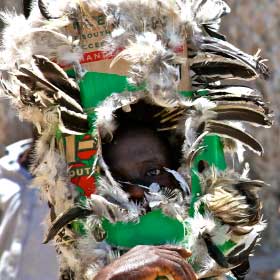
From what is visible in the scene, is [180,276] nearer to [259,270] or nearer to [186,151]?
[186,151]

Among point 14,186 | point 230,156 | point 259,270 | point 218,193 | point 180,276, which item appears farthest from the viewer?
point 259,270

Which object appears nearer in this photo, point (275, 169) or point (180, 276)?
point (180, 276)

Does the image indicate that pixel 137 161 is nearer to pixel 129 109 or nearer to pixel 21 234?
pixel 129 109

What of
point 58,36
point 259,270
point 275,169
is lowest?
point 259,270

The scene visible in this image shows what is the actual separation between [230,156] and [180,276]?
63 cm

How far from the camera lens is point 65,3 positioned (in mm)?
2350

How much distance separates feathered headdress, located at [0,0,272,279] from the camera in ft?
7.39

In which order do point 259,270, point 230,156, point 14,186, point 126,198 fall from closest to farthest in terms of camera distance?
point 126,198 → point 230,156 → point 14,186 → point 259,270

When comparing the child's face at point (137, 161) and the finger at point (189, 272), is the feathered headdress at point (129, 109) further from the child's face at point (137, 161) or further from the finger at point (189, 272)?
the finger at point (189, 272)

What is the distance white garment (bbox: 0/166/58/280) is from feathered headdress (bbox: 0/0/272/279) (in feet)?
5.55

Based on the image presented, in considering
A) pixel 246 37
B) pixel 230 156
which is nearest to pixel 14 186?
pixel 230 156

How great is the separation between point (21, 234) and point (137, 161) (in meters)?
2.15

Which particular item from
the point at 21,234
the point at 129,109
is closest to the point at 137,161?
the point at 129,109

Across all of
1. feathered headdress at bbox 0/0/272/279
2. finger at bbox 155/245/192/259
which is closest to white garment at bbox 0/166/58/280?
feathered headdress at bbox 0/0/272/279
